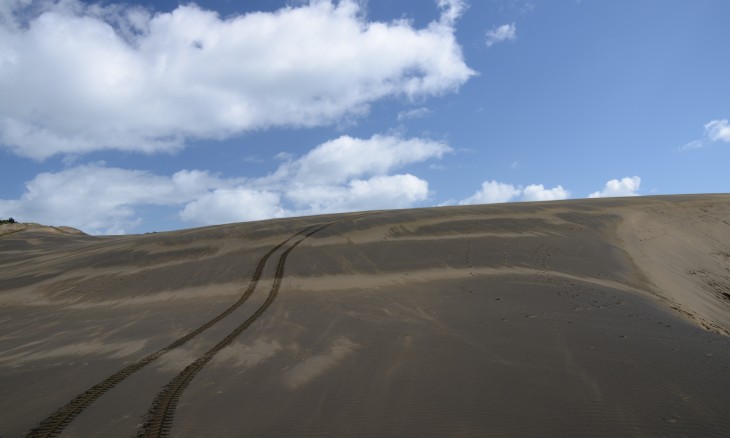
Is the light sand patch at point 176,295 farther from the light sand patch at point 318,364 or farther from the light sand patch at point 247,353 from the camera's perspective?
the light sand patch at point 318,364

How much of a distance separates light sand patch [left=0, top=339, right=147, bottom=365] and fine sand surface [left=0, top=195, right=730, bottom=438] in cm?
6

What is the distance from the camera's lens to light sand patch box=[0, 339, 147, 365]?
8.05m

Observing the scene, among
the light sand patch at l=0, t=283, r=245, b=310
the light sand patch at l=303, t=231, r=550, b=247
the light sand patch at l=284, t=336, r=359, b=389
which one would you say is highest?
the light sand patch at l=303, t=231, r=550, b=247

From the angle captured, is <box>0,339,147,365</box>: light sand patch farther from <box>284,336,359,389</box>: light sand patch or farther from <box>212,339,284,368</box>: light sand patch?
<box>284,336,359,389</box>: light sand patch

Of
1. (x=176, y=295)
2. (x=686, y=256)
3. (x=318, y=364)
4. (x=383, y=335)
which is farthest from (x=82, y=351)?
(x=686, y=256)

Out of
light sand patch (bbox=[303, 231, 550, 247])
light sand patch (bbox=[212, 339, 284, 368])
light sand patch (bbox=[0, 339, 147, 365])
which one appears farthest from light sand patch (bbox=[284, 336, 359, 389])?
light sand patch (bbox=[303, 231, 550, 247])

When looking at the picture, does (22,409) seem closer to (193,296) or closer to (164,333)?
(164,333)

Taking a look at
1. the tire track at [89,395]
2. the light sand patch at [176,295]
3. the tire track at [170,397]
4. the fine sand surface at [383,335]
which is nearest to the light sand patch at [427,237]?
the fine sand surface at [383,335]

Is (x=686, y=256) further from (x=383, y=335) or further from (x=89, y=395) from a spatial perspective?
(x=89, y=395)

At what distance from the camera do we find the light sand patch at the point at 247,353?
6930 mm

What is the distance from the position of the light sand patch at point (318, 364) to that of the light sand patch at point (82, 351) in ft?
11.0

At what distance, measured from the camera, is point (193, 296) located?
43.6 ft

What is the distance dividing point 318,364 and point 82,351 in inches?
186

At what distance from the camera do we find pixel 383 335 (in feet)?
26.8
